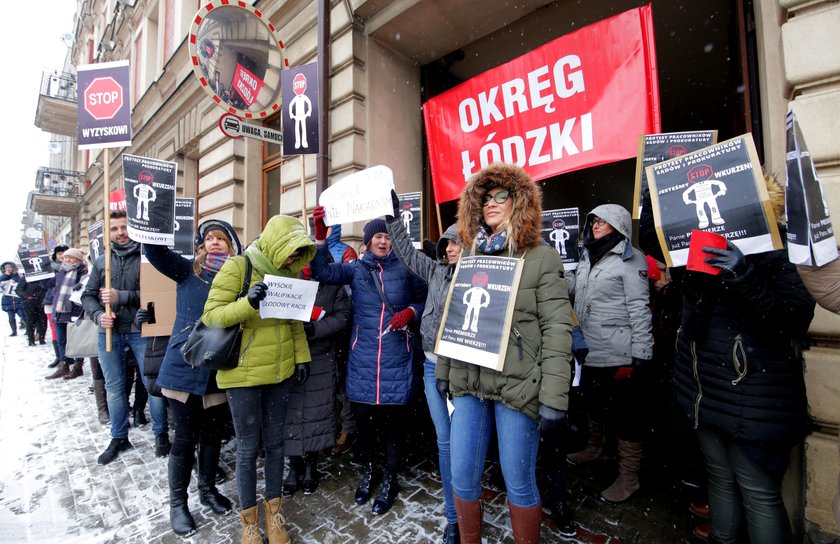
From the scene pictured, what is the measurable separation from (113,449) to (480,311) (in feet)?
13.5

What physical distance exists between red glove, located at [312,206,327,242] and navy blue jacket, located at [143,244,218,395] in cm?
83

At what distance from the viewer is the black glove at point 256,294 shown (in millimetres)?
2357

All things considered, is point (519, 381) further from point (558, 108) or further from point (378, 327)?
point (558, 108)

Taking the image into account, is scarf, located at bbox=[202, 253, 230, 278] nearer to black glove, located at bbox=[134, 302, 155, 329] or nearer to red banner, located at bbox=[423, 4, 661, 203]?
black glove, located at bbox=[134, 302, 155, 329]

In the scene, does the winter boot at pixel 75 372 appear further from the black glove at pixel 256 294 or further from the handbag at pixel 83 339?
the black glove at pixel 256 294

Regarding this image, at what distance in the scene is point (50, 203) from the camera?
22.1 m

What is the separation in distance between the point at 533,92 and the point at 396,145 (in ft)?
7.54

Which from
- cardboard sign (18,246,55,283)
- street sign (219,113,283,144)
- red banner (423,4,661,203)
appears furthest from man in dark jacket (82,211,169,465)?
cardboard sign (18,246,55,283)

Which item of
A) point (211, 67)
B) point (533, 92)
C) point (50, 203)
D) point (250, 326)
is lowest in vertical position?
point (250, 326)

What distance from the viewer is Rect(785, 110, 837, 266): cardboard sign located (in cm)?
162

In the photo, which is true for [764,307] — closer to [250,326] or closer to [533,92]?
[250,326]

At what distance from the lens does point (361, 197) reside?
2.89 m

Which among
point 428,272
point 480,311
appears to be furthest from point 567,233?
point 480,311

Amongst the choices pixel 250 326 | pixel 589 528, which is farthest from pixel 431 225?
pixel 589 528
